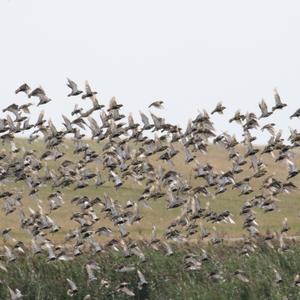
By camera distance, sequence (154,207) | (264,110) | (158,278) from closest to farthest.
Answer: (264,110) < (158,278) < (154,207)

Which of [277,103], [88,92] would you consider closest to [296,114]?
[277,103]

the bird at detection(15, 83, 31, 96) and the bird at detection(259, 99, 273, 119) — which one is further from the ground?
the bird at detection(15, 83, 31, 96)

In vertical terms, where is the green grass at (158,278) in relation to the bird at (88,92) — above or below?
below

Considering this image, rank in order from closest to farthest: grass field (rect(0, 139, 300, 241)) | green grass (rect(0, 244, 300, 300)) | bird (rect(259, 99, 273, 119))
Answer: bird (rect(259, 99, 273, 119)) < green grass (rect(0, 244, 300, 300)) < grass field (rect(0, 139, 300, 241))

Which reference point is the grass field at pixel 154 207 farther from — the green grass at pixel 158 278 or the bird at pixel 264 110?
the bird at pixel 264 110

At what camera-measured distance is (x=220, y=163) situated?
90312mm

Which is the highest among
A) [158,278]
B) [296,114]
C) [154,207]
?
[296,114]

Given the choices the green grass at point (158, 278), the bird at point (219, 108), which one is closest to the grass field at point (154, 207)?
the green grass at point (158, 278)

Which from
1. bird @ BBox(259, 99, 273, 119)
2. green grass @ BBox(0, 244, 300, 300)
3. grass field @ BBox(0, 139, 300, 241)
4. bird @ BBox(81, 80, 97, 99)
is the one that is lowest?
grass field @ BBox(0, 139, 300, 241)

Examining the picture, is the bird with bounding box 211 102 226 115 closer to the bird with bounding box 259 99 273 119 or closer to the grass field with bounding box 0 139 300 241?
the bird with bounding box 259 99 273 119

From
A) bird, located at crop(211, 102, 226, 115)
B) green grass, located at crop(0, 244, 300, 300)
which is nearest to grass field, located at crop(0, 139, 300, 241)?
green grass, located at crop(0, 244, 300, 300)

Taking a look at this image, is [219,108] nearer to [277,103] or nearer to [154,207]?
[277,103]

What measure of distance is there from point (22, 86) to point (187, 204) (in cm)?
1046

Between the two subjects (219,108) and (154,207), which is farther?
(154,207)
